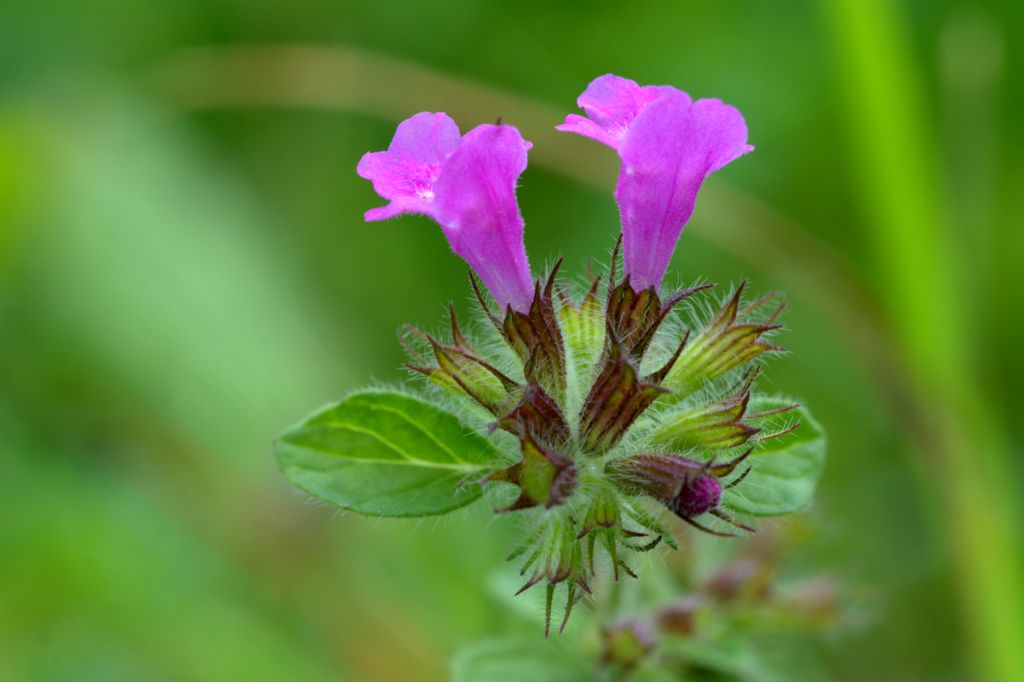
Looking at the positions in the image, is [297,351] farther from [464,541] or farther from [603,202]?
[603,202]

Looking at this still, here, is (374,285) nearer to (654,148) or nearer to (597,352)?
(597,352)

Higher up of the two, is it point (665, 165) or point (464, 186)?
point (665, 165)

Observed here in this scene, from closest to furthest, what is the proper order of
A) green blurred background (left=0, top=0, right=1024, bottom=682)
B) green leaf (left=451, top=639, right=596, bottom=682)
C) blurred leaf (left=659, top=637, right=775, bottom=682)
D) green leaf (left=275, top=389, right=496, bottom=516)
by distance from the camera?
1. green leaf (left=275, top=389, right=496, bottom=516)
2. green leaf (left=451, top=639, right=596, bottom=682)
3. blurred leaf (left=659, top=637, right=775, bottom=682)
4. green blurred background (left=0, top=0, right=1024, bottom=682)

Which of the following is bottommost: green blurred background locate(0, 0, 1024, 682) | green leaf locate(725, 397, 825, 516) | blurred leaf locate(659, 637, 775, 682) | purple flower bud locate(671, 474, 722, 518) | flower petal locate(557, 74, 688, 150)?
purple flower bud locate(671, 474, 722, 518)

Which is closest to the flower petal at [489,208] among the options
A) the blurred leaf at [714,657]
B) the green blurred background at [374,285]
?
the blurred leaf at [714,657]

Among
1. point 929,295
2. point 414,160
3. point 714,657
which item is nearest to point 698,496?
point 414,160

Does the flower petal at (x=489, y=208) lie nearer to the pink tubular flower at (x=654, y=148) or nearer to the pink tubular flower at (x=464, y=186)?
the pink tubular flower at (x=464, y=186)

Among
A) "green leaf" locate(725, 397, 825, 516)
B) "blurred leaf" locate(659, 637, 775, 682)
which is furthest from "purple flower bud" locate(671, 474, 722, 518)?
"blurred leaf" locate(659, 637, 775, 682)

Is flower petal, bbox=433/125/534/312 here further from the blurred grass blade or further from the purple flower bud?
the blurred grass blade
